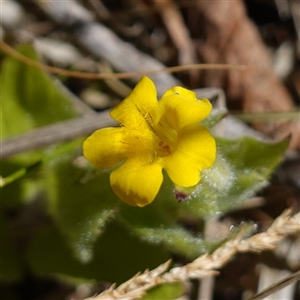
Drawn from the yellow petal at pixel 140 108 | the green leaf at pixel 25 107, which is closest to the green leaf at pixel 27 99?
the green leaf at pixel 25 107

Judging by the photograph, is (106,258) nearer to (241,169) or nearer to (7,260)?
(7,260)

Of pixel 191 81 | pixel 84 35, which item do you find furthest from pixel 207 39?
pixel 84 35

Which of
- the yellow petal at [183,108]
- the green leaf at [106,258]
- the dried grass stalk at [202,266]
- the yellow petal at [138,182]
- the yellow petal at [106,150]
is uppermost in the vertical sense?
the yellow petal at [183,108]

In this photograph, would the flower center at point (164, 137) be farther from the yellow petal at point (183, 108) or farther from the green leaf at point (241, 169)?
the green leaf at point (241, 169)

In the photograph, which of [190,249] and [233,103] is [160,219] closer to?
[190,249]

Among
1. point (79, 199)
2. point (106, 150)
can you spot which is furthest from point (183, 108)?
point (79, 199)

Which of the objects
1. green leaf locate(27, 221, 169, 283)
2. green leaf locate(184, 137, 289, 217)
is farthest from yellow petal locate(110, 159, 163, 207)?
green leaf locate(27, 221, 169, 283)
